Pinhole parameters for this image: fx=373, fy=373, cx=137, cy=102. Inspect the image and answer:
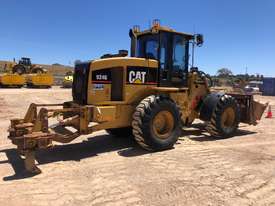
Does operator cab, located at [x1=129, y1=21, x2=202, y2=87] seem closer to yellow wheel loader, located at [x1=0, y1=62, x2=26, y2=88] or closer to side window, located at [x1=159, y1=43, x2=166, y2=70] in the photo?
side window, located at [x1=159, y1=43, x2=166, y2=70]

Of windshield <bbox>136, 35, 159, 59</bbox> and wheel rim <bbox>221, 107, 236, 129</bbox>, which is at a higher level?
windshield <bbox>136, 35, 159, 59</bbox>

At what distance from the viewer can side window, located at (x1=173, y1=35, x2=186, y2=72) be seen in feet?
32.2

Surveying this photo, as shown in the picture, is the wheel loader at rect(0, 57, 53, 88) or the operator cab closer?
the operator cab

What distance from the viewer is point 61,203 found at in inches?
205

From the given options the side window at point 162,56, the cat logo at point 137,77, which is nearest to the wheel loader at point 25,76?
the side window at point 162,56

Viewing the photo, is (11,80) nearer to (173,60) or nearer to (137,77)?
(173,60)

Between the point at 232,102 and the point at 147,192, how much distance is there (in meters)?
5.88

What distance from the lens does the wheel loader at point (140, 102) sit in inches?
300

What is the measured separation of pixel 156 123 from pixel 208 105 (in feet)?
8.03

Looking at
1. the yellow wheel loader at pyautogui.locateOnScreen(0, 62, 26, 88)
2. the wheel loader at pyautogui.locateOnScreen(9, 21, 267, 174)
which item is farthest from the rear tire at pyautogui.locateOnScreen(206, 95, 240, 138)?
the yellow wheel loader at pyautogui.locateOnScreen(0, 62, 26, 88)

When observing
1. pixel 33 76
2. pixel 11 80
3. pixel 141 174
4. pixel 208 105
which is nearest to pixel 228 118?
pixel 208 105

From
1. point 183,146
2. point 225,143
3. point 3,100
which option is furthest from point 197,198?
point 3,100

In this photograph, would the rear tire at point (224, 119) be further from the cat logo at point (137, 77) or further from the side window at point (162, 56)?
the cat logo at point (137, 77)

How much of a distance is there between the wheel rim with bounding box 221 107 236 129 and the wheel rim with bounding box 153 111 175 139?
8.17 ft
